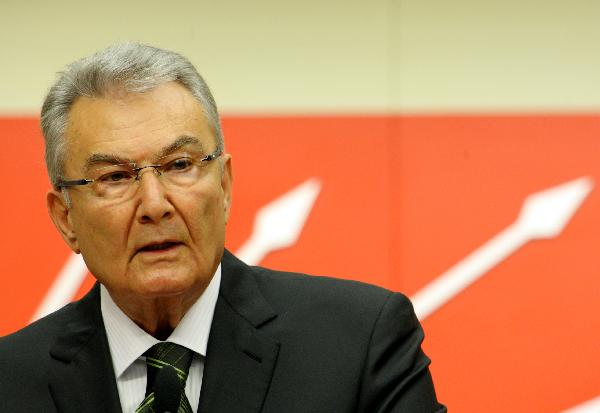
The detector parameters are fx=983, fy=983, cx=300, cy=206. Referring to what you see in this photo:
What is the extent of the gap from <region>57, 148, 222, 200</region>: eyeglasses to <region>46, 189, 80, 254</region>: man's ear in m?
0.13

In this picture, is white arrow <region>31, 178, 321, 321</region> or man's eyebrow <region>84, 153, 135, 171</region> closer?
man's eyebrow <region>84, 153, 135, 171</region>

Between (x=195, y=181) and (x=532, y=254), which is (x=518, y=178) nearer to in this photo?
(x=532, y=254)

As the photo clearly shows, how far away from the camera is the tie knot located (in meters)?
1.60

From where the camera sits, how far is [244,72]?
2.68m

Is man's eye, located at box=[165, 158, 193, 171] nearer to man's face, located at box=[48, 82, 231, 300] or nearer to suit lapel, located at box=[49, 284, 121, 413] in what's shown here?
man's face, located at box=[48, 82, 231, 300]

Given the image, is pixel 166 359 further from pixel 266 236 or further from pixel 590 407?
pixel 590 407

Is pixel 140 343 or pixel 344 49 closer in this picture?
pixel 140 343

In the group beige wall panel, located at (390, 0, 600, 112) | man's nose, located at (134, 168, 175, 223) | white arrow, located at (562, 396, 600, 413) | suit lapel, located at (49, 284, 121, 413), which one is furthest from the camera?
beige wall panel, located at (390, 0, 600, 112)

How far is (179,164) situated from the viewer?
1.57m

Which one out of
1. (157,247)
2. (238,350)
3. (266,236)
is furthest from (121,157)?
(266,236)

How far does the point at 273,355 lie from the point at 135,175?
373 millimetres

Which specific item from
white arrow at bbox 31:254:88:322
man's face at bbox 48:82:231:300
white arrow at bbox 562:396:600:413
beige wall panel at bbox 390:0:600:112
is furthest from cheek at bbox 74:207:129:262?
white arrow at bbox 562:396:600:413

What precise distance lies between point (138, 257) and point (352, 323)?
1.25ft

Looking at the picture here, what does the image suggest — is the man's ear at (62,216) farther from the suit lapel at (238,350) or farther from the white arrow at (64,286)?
the white arrow at (64,286)
